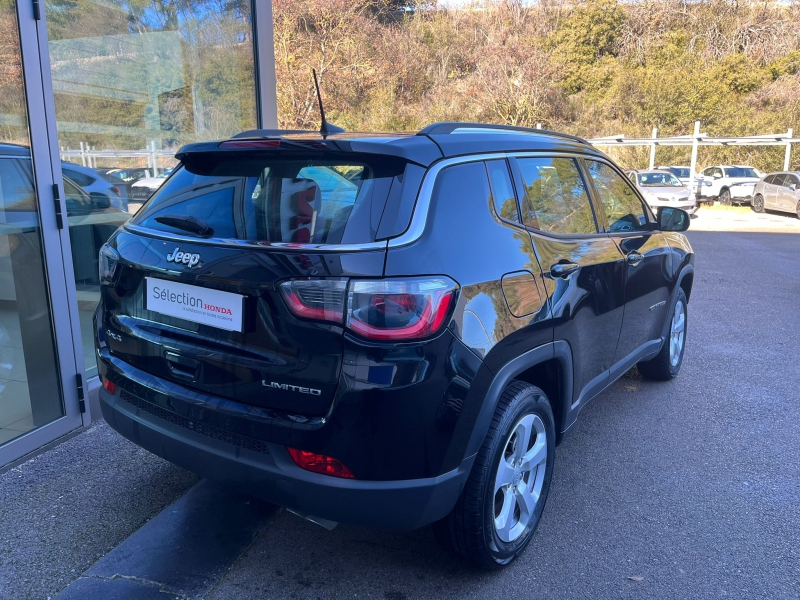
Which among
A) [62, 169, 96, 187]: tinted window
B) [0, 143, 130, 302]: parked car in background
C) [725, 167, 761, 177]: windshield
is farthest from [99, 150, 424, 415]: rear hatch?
[725, 167, 761, 177]: windshield

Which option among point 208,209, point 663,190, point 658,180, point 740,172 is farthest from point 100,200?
point 740,172

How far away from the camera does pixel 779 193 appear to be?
21.0m

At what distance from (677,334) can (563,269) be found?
2.69 metres

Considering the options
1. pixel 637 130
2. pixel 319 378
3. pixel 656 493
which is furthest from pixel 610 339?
pixel 637 130

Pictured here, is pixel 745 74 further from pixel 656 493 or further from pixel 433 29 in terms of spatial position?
pixel 656 493

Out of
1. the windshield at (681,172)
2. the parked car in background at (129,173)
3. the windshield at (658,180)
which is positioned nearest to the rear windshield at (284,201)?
the parked car in background at (129,173)

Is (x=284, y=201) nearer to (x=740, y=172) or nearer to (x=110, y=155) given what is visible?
(x=110, y=155)

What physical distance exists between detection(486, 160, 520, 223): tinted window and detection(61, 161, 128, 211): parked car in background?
266 cm

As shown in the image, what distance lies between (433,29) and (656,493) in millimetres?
42666

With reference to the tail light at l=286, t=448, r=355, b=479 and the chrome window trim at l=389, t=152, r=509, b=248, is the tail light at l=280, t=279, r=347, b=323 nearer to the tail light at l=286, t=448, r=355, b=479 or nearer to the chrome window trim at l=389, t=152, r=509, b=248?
the chrome window trim at l=389, t=152, r=509, b=248

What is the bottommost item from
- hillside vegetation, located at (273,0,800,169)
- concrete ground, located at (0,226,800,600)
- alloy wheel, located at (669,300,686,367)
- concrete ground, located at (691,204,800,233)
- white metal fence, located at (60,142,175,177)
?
concrete ground, located at (691,204,800,233)

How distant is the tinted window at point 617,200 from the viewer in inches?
148

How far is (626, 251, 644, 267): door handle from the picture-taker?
371 cm

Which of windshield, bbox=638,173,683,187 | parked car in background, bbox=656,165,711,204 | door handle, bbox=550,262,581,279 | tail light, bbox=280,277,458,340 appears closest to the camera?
tail light, bbox=280,277,458,340
